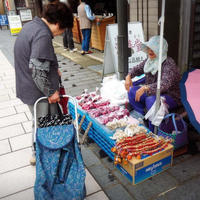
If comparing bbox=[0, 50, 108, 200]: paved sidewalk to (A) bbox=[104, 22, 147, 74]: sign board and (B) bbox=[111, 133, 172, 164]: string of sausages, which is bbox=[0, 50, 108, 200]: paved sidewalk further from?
(A) bbox=[104, 22, 147, 74]: sign board

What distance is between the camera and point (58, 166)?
7.76 feet

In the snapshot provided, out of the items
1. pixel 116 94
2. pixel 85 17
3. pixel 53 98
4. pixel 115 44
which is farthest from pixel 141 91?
pixel 85 17

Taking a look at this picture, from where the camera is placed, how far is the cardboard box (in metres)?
2.70

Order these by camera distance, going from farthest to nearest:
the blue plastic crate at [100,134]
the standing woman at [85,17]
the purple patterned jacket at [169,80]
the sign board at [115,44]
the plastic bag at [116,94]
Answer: the standing woman at [85,17] < the sign board at [115,44] < the plastic bag at [116,94] < the purple patterned jacket at [169,80] < the blue plastic crate at [100,134]

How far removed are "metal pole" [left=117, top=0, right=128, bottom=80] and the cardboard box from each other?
2.37 m

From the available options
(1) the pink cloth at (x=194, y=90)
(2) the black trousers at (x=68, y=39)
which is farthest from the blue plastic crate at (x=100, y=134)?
(2) the black trousers at (x=68, y=39)

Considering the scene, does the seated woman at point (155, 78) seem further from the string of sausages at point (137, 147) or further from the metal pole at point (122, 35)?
the metal pole at point (122, 35)

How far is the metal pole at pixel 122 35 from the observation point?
14.2 feet

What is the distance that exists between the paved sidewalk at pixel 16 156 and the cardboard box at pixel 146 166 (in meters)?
0.38

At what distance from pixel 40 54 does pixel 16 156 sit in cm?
184

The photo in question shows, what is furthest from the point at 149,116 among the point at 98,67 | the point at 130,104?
the point at 98,67

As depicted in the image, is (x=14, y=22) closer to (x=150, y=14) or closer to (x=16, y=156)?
(x=150, y=14)

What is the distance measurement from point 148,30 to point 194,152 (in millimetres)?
3436

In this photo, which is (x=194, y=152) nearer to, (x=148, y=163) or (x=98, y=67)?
(x=148, y=163)
